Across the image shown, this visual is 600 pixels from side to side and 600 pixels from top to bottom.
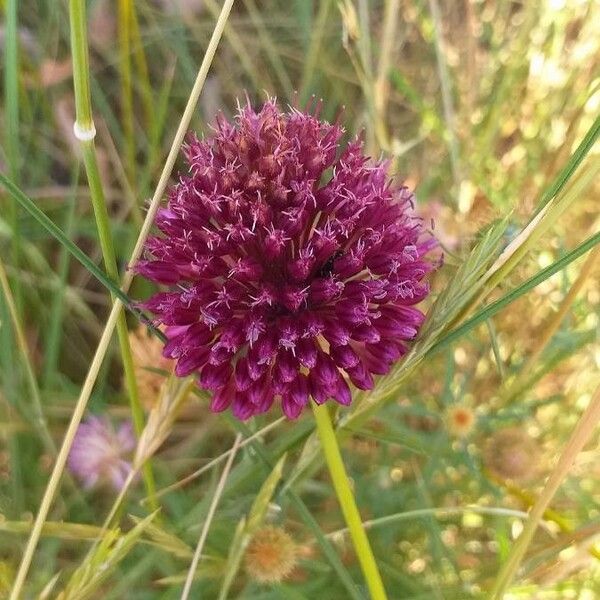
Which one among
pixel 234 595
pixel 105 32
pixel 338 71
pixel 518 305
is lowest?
pixel 234 595

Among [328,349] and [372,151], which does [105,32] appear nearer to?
[372,151]

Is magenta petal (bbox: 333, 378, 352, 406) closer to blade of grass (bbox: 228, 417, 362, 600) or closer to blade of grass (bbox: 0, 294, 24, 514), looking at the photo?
blade of grass (bbox: 228, 417, 362, 600)

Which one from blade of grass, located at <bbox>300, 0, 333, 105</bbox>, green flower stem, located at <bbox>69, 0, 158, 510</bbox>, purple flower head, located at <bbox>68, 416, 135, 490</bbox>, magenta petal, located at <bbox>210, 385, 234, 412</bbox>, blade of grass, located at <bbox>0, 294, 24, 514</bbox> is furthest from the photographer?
blade of grass, located at <bbox>300, 0, 333, 105</bbox>

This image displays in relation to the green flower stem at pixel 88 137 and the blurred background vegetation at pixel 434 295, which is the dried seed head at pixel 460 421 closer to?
the blurred background vegetation at pixel 434 295

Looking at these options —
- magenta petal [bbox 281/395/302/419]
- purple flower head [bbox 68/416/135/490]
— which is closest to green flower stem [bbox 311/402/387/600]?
magenta petal [bbox 281/395/302/419]

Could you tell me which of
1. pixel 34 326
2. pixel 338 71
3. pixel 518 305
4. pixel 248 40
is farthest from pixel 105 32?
pixel 518 305

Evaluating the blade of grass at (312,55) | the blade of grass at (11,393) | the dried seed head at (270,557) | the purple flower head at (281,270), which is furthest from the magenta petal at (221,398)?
the blade of grass at (312,55)
